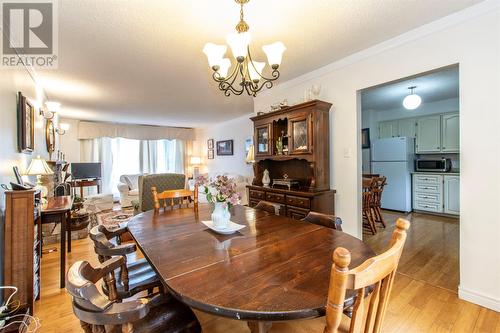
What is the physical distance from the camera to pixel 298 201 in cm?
285

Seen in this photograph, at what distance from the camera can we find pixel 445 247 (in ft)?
9.84

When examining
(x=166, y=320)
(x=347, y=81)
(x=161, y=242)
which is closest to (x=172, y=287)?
(x=166, y=320)

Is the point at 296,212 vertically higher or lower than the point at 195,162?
lower

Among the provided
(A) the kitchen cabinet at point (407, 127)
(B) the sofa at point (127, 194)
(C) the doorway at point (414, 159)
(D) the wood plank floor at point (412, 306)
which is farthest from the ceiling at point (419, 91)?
(B) the sofa at point (127, 194)

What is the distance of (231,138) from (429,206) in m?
4.92

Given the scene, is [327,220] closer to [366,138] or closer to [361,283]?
[361,283]

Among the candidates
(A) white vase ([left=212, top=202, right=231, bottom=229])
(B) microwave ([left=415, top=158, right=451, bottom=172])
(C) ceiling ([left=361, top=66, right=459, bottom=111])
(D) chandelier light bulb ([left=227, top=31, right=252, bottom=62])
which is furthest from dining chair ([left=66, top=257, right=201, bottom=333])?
(B) microwave ([left=415, top=158, right=451, bottom=172])

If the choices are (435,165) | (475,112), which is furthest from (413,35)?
(435,165)

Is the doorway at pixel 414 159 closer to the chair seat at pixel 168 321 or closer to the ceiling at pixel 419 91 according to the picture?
the ceiling at pixel 419 91

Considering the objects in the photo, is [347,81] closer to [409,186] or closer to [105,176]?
[409,186]

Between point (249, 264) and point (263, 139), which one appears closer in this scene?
point (249, 264)

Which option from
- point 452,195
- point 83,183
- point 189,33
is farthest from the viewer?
point 83,183

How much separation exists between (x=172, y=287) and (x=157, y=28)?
2.11 m

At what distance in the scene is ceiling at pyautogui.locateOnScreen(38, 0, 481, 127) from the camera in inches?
70.4
